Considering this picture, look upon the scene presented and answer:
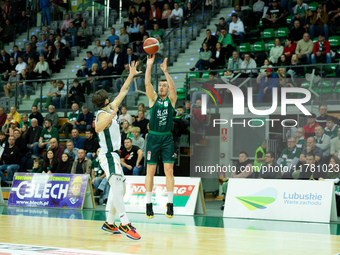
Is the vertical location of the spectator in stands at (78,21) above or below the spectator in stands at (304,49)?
below

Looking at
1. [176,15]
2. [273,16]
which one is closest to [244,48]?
[273,16]

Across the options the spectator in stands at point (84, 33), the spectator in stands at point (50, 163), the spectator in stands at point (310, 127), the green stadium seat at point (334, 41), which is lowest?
the spectator in stands at point (50, 163)

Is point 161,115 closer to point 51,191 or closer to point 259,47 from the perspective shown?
point 51,191

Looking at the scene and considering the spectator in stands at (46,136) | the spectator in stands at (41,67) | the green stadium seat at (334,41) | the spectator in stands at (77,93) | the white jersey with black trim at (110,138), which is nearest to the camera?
the white jersey with black trim at (110,138)

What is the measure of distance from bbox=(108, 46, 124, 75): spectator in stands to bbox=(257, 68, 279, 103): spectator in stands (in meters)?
6.37

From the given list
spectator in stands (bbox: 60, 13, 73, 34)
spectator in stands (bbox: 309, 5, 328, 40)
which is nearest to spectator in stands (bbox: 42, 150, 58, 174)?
spectator in stands (bbox: 309, 5, 328, 40)

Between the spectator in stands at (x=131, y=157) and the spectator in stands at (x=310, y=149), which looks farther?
the spectator in stands at (x=131, y=157)

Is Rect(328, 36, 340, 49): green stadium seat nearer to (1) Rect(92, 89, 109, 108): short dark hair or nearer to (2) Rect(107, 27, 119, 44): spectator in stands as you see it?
(2) Rect(107, 27, 119, 44): spectator in stands

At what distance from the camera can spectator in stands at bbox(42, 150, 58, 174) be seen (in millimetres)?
15211

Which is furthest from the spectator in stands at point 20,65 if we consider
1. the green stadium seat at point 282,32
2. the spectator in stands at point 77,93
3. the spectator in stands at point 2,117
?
the green stadium seat at point 282,32

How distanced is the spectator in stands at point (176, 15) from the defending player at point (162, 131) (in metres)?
12.6

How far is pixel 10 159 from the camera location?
55.4 feet

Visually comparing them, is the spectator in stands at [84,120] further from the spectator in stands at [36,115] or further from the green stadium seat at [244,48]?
the green stadium seat at [244,48]

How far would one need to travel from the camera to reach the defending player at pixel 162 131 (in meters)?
8.84
